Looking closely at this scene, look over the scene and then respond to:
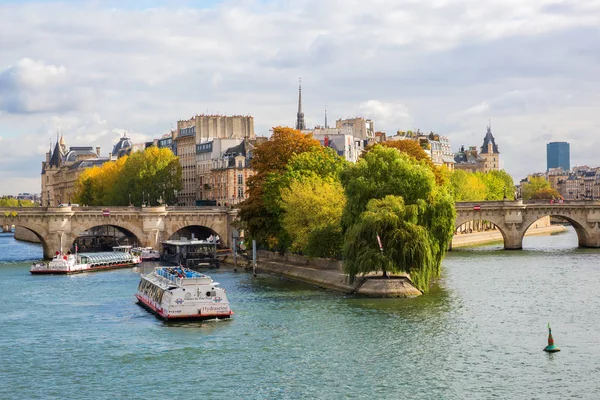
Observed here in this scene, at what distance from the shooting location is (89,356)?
44031 mm

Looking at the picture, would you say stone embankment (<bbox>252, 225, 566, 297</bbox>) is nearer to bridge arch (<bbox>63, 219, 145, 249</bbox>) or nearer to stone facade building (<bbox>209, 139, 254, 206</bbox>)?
bridge arch (<bbox>63, 219, 145, 249</bbox>)

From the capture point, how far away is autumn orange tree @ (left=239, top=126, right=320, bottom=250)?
83.0 metres

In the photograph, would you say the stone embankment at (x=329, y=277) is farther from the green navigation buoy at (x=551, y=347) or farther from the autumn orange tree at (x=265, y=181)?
the green navigation buoy at (x=551, y=347)

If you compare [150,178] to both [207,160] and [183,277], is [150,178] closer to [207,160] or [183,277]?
[207,160]

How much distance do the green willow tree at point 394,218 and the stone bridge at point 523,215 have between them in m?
37.9

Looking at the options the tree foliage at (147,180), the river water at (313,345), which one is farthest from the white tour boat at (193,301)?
the tree foliage at (147,180)

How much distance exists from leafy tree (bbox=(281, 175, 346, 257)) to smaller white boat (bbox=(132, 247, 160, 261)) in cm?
2260

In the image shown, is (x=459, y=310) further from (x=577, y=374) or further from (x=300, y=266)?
(x=300, y=266)

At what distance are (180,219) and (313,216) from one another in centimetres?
3224

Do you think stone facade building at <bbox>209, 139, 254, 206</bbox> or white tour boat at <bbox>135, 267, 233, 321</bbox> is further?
stone facade building at <bbox>209, 139, 254, 206</bbox>

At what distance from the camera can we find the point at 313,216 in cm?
7262

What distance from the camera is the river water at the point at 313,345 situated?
38.0 meters

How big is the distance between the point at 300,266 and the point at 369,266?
16796mm

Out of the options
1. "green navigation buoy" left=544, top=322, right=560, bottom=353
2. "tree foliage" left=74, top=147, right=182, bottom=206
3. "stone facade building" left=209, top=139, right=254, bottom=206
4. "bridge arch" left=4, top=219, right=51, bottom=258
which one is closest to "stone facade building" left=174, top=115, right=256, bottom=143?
"tree foliage" left=74, top=147, right=182, bottom=206
